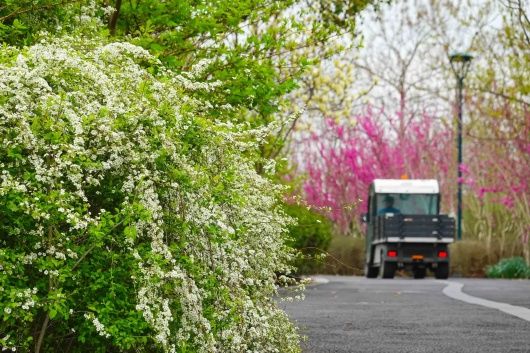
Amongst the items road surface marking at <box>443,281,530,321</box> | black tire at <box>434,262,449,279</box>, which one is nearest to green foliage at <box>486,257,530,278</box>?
black tire at <box>434,262,449,279</box>

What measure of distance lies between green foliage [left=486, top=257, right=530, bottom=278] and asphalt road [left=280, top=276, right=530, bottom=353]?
1745cm

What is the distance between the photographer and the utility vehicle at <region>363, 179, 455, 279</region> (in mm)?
32656

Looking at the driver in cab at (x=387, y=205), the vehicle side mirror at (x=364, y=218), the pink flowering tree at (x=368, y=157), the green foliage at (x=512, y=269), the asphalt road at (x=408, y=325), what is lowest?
the asphalt road at (x=408, y=325)

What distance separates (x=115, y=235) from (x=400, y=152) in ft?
150

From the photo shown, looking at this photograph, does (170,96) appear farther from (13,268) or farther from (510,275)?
(510,275)

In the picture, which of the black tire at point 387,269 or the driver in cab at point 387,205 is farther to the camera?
the driver in cab at point 387,205

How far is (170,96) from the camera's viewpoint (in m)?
5.93

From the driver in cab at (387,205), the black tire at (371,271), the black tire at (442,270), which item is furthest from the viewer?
the black tire at (371,271)

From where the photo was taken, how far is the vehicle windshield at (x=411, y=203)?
3503 cm

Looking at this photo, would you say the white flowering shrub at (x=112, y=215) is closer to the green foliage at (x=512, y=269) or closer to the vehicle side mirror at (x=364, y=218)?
the vehicle side mirror at (x=364, y=218)

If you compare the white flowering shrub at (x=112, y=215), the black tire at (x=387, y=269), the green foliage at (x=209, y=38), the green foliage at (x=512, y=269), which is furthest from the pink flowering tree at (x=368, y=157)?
the white flowering shrub at (x=112, y=215)

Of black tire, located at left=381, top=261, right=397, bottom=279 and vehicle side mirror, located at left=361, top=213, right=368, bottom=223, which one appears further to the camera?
vehicle side mirror, located at left=361, top=213, right=368, bottom=223

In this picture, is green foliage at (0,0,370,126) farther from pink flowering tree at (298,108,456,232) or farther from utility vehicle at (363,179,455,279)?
pink flowering tree at (298,108,456,232)

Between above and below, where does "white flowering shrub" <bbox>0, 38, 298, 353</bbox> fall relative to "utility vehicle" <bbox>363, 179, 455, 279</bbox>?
below
